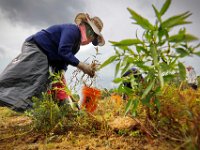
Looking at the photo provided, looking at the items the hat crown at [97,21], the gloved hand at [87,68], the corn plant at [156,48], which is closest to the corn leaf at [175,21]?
the corn plant at [156,48]

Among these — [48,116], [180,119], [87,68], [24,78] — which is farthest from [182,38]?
[24,78]

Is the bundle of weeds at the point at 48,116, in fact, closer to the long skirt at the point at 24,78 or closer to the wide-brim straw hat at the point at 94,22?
the long skirt at the point at 24,78

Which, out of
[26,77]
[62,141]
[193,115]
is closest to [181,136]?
[193,115]

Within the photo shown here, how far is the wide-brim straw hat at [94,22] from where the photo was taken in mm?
3865

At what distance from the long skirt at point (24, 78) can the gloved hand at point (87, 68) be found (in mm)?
566

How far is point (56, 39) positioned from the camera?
147 inches

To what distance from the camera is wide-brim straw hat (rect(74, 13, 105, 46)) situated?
152 inches

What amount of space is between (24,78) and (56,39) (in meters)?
0.64

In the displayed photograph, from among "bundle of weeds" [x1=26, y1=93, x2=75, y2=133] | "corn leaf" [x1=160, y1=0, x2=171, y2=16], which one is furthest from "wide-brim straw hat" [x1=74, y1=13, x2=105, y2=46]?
"corn leaf" [x1=160, y1=0, x2=171, y2=16]

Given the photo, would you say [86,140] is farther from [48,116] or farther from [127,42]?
[127,42]

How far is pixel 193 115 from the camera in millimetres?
1486

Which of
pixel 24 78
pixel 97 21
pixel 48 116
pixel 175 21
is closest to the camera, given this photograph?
pixel 175 21

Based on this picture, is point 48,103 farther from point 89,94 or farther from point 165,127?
point 165,127

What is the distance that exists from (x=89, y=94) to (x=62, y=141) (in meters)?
1.02
